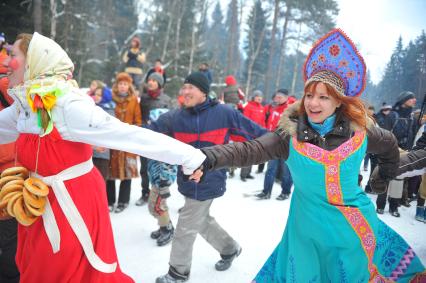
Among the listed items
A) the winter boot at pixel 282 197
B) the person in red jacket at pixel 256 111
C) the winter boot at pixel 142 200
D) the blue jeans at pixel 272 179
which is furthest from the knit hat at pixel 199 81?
the person in red jacket at pixel 256 111

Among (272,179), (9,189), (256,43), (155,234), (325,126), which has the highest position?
(256,43)

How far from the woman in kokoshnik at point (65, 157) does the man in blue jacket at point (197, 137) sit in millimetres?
1107

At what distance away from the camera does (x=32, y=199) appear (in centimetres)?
168

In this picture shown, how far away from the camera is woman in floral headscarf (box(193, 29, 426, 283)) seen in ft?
6.33

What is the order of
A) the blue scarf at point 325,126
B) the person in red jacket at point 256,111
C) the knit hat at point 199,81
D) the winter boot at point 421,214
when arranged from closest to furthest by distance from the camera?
the blue scarf at point 325,126 → the knit hat at point 199,81 → the winter boot at point 421,214 → the person in red jacket at point 256,111

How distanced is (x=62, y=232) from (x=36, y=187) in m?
0.30

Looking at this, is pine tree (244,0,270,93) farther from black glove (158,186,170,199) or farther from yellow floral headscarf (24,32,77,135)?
yellow floral headscarf (24,32,77,135)

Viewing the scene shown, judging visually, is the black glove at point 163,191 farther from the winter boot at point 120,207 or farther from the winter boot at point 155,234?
the winter boot at point 120,207

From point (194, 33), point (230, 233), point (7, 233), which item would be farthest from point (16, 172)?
point (194, 33)

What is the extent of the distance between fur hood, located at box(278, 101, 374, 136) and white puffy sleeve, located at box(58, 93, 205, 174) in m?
0.82

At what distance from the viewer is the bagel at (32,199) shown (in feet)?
5.50

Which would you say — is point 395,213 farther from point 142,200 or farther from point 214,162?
point 214,162

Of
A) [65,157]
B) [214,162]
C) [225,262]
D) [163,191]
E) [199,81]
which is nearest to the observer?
[65,157]

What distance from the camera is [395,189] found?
5551mm
